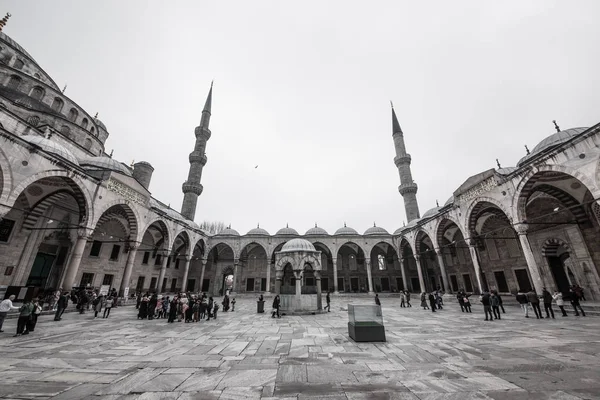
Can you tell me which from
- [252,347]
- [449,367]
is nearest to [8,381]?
[252,347]

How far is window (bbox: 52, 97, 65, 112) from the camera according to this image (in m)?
20.8

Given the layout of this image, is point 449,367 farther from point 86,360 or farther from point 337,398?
point 86,360

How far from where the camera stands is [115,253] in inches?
832

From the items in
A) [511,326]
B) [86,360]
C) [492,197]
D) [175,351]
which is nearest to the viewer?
[86,360]

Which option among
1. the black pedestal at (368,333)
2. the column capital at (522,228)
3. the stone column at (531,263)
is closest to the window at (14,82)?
the black pedestal at (368,333)

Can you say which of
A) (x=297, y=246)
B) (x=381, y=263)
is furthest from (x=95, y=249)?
(x=381, y=263)

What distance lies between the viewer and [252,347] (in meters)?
6.41

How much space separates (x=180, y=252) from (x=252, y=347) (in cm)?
2634

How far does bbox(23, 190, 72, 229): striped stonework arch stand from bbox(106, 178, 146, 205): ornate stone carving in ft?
7.70

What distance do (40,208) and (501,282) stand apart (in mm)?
33915

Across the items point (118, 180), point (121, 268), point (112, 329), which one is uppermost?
point (118, 180)

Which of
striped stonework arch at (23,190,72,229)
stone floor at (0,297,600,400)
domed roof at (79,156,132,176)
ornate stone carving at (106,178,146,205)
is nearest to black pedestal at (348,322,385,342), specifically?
stone floor at (0,297,600,400)

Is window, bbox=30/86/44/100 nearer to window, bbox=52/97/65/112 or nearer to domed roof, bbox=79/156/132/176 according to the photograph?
window, bbox=52/97/65/112

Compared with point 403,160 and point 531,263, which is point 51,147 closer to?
point 531,263
